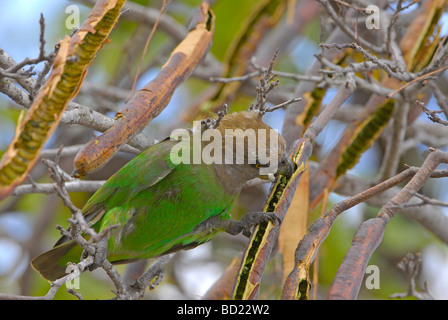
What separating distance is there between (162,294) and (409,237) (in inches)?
96.0

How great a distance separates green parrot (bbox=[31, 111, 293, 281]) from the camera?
115 inches

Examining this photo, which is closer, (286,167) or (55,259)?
(286,167)

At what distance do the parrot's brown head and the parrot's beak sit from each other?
0.02 meters

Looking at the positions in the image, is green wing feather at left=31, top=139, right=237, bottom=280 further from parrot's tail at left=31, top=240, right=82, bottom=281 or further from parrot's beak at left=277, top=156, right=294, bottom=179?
parrot's beak at left=277, top=156, right=294, bottom=179

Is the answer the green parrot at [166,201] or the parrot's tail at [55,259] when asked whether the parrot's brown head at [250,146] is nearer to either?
the green parrot at [166,201]

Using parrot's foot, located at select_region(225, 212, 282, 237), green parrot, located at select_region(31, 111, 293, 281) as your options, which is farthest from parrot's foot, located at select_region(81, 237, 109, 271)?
parrot's foot, located at select_region(225, 212, 282, 237)

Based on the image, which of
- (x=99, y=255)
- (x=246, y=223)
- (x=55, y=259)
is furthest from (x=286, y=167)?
(x=55, y=259)

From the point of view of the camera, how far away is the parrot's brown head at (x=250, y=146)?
2.65m

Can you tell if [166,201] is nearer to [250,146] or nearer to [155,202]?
[155,202]

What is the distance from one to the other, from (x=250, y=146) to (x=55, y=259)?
4.53 feet

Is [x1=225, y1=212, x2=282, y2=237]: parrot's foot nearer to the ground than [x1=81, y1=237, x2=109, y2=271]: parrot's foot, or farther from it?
farther from it

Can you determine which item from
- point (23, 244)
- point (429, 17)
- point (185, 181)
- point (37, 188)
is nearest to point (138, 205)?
point (185, 181)

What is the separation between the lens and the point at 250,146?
2729 mm

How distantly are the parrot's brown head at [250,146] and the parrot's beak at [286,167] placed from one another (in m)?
0.02
